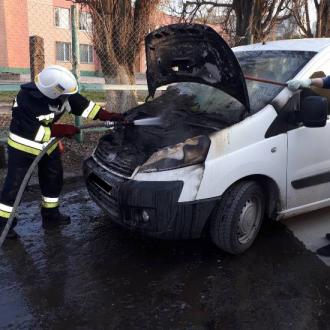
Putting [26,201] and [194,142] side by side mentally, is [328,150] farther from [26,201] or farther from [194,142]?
[26,201]

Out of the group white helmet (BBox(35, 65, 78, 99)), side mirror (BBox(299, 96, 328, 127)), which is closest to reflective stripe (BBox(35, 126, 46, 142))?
white helmet (BBox(35, 65, 78, 99))

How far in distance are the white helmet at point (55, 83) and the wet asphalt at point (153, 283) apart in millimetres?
1343

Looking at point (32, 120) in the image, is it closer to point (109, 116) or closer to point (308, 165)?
point (109, 116)

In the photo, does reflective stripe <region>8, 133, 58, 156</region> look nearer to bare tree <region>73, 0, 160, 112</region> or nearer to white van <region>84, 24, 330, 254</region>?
white van <region>84, 24, 330, 254</region>

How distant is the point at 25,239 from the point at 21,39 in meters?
33.5

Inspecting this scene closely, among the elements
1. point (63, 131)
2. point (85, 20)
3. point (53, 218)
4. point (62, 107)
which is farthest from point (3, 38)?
point (63, 131)

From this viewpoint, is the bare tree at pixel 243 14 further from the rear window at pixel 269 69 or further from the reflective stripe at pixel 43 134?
the reflective stripe at pixel 43 134

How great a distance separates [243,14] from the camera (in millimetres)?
11117

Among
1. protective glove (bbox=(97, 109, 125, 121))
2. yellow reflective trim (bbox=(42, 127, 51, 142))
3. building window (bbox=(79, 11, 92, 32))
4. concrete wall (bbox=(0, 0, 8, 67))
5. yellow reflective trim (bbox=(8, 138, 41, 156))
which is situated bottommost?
yellow reflective trim (bbox=(8, 138, 41, 156))

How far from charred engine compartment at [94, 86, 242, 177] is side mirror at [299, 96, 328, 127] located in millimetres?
539

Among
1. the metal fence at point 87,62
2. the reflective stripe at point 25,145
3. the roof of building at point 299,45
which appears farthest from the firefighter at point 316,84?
the metal fence at point 87,62

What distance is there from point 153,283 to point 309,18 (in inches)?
497

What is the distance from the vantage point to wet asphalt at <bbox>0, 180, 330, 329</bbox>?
9.68 ft

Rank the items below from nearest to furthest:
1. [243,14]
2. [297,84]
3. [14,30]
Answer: [297,84] < [243,14] < [14,30]
